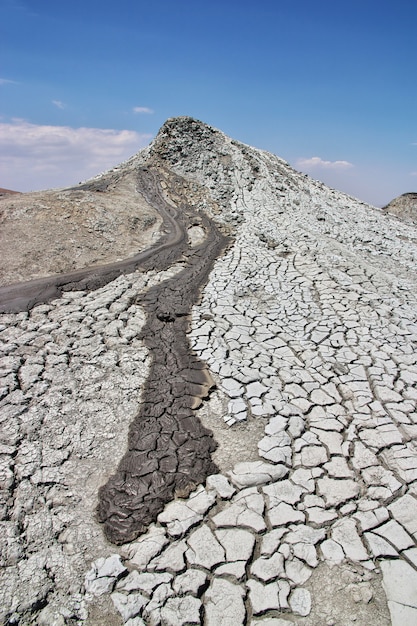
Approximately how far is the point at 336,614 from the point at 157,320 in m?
3.97

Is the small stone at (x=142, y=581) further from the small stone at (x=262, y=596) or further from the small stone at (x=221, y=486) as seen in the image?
the small stone at (x=221, y=486)

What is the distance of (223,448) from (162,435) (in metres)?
0.60

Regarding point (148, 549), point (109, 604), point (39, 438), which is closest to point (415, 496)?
point (148, 549)

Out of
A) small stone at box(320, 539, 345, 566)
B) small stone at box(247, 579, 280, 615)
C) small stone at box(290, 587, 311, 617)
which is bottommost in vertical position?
small stone at box(247, 579, 280, 615)

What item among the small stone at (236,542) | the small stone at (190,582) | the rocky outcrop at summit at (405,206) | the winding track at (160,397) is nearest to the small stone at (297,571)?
the small stone at (236,542)

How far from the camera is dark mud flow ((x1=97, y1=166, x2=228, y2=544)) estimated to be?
307 cm

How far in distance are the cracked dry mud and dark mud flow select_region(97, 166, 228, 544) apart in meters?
0.02

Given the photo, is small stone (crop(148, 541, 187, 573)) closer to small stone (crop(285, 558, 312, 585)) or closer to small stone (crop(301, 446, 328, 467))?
small stone (crop(285, 558, 312, 585))

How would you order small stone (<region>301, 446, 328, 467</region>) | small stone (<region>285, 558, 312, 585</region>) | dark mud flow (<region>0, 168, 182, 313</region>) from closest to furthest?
small stone (<region>285, 558, 312, 585</region>) → small stone (<region>301, 446, 328, 467</region>) → dark mud flow (<region>0, 168, 182, 313</region>)

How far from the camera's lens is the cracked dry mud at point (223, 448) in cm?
252

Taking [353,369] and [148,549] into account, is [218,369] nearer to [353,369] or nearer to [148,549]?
[353,369]

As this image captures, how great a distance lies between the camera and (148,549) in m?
2.77

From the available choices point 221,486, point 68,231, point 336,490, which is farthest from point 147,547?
point 68,231

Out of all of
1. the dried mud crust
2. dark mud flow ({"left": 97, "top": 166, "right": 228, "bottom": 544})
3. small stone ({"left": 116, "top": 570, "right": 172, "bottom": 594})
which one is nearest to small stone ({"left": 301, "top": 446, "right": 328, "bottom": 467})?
dark mud flow ({"left": 97, "top": 166, "right": 228, "bottom": 544})
